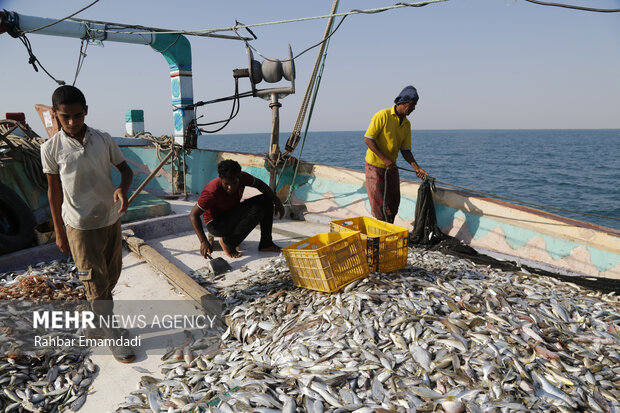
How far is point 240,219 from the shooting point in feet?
19.0

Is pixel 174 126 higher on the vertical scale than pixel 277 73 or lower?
lower

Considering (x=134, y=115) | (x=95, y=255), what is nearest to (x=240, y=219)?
(x=95, y=255)

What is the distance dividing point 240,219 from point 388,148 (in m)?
2.59

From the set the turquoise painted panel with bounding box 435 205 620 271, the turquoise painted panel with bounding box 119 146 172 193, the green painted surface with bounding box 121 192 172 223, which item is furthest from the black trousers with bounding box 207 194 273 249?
the turquoise painted panel with bounding box 119 146 172 193

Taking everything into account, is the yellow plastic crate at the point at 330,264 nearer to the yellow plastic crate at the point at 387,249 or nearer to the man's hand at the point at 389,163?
the yellow plastic crate at the point at 387,249

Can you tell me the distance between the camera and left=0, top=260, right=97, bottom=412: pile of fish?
2975mm

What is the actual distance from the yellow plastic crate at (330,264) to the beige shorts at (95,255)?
171cm

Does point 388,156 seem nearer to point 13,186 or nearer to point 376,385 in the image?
point 376,385

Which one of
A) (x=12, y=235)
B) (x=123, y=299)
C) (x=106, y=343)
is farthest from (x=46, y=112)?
(x=106, y=343)

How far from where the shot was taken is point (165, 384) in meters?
2.97

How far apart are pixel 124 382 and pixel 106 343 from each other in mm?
701

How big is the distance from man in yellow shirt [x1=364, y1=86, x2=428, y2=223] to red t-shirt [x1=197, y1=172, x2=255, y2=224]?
1958 millimetres

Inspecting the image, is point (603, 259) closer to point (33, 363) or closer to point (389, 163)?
point (389, 163)

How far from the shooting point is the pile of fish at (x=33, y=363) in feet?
9.76
